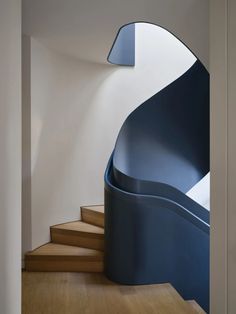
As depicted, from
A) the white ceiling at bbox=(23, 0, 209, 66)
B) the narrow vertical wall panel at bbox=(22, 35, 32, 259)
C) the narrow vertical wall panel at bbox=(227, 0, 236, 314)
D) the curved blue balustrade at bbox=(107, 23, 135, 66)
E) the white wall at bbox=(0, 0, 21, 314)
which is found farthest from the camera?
the curved blue balustrade at bbox=(107, 23, 135, 66)

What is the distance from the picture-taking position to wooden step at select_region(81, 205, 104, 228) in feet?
14.1

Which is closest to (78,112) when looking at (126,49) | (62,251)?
(126,49)

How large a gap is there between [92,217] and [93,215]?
0.15ft

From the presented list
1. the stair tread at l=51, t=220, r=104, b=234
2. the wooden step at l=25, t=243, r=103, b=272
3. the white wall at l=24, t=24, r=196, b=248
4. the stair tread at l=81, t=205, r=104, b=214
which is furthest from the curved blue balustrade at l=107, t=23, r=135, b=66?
the wooden step at l=25, t=243, r=103, b=272

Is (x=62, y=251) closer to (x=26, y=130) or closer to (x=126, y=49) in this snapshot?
(x=26, y=130)

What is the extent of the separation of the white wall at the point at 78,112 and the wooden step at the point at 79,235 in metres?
0.14

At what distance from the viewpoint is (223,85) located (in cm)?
133

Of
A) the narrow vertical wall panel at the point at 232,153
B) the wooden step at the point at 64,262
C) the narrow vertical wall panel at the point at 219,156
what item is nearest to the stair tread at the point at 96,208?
the wooden step at the point at 64,262

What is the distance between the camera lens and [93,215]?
4.43m

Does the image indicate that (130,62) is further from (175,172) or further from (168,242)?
(168,242)

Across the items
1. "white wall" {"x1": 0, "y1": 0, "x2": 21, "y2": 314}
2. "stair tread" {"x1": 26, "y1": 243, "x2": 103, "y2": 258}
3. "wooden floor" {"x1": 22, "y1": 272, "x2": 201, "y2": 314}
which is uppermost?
"white wall" {"x1": 0, "y1": 0, "x2": 21, "y2": 314}

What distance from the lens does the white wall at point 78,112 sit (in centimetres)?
404

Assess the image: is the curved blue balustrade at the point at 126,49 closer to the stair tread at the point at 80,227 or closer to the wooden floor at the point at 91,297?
the stair tread at the point at 80,227

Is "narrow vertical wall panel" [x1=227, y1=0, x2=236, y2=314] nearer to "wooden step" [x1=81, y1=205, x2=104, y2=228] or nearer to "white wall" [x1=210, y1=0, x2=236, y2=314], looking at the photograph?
"white wall" [x1=210, y1=0, x2=236, y2=314]
